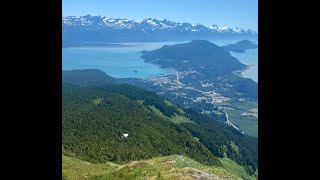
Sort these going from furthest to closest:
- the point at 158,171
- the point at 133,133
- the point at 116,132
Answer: the point at 116,132 < the point at 133,133 < the point at 158,171

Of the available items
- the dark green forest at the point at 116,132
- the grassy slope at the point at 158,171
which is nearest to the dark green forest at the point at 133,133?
the dark green forest at the point at 116,132

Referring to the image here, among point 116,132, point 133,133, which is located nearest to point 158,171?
point 133,133

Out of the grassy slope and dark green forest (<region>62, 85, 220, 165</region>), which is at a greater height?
the grassy slope

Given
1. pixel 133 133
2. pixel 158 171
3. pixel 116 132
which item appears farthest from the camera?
pixel 116 132

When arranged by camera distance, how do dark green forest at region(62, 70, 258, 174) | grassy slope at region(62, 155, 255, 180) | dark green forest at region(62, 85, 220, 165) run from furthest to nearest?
1. dark green forest at region(62, 70, 258, 174)
2. dark green forest at region(62, 85, 220, 165)
3. grassy slope at region(62, 155, 255, 180)

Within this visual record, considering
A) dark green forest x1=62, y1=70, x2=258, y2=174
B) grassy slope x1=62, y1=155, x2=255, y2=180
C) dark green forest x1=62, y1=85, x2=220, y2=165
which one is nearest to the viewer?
grassy slope x1=62, y1=155, x2=255, y2=180

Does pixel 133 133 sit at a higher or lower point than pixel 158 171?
lower

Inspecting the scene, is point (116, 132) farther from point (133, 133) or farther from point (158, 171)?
point (158, 171)

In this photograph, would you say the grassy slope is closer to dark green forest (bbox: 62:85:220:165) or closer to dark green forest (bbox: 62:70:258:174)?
dark green forest (bbox: 62:85:220:165)

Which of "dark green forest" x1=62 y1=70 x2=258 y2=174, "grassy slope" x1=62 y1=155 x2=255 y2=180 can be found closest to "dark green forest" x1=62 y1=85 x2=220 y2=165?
"dark green forest" x1=62 y1=70 x2=258 y2=174

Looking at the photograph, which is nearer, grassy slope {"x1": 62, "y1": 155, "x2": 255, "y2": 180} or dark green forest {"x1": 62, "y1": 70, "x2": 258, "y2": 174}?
grassy slope {"x1": 62, "y1": 155, "x2": 255, "y2": 180}

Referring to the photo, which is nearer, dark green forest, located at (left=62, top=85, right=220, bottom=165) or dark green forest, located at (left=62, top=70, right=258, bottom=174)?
dark green forest, located at (left=62, top=85, right=220, bottom=165)

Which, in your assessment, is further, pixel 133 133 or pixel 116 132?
pixel 116 132
